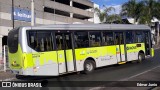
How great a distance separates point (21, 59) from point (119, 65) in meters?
8.37

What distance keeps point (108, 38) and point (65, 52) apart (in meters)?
4.08

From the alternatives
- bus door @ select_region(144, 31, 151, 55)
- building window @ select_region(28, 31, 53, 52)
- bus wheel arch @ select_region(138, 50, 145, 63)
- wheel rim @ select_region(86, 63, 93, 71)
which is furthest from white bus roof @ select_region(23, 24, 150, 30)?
wheel rim @ select_region(86, 63, 93, 71)

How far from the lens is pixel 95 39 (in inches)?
640

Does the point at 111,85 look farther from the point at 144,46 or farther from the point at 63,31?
the point at 144,46

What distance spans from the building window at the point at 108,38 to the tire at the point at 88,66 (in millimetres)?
1705

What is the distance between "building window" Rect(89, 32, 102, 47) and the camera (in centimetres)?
1598

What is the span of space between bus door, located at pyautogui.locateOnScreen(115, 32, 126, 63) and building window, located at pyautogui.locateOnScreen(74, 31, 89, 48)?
9.99ft

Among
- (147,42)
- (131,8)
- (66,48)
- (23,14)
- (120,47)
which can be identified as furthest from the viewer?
(131,8)

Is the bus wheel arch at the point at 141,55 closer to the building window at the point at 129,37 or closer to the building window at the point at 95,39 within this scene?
the building window at the point at 129,37

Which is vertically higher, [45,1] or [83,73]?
[45,1]

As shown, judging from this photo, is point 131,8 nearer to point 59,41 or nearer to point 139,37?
point 139,37

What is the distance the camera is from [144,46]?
20.9 meters

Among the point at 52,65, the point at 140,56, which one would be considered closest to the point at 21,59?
the point at 52,65

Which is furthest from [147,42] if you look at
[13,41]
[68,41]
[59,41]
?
[13,41]
